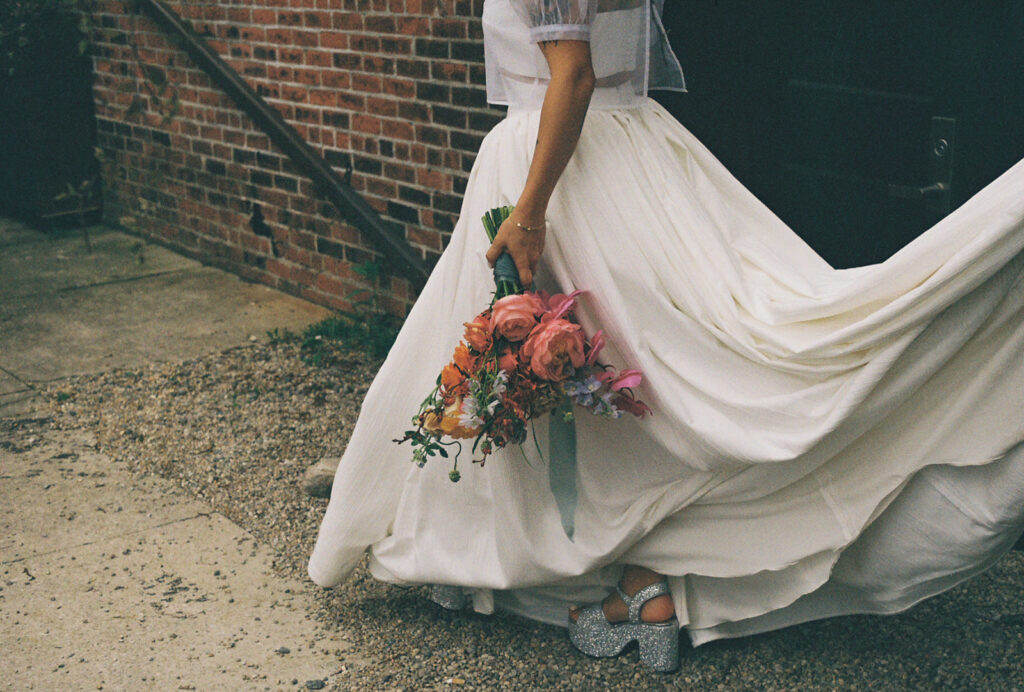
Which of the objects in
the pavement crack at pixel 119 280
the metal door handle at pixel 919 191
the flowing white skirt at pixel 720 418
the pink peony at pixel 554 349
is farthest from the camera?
the pavement crack at pixel 119 280

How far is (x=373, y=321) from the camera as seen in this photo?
5.56 metres

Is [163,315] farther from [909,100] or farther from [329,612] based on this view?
[909,100]

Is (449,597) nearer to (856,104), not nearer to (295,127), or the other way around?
(856,104)

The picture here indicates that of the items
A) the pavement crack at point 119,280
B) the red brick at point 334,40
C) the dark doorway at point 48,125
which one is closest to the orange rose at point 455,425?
the red brick at point 334,40

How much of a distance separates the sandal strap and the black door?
145 centimetres

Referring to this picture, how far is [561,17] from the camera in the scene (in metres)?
2.58

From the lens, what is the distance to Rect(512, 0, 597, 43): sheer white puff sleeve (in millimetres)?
2570

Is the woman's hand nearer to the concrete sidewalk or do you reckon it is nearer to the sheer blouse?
the sheer blouse

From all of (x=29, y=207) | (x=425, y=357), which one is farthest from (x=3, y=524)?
(x=29, y=207)

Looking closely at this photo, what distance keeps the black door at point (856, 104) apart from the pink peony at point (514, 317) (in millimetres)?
1486

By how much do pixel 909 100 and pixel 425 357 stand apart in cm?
171

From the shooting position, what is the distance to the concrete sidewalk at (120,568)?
117 inches

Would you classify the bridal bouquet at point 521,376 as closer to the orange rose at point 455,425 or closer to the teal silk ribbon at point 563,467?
the orange rose at point 455,425

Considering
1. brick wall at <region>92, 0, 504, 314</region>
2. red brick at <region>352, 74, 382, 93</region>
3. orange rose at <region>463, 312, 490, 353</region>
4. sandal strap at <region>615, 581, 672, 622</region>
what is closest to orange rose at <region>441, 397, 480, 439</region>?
orange rose at <region>463, 312, 490, 353</region>
